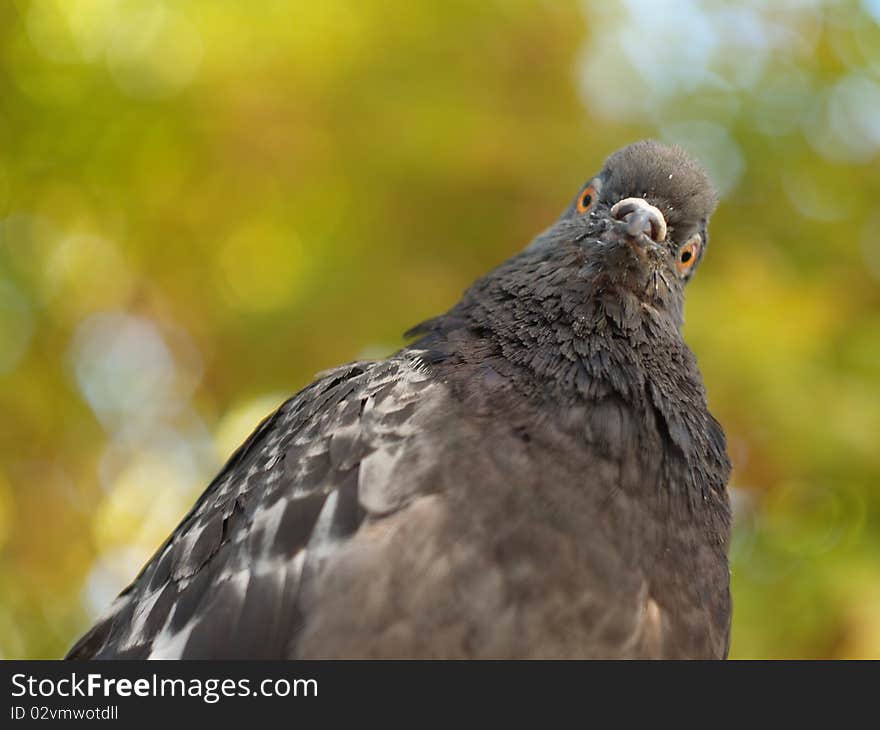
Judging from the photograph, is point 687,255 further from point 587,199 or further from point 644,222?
point 644,222

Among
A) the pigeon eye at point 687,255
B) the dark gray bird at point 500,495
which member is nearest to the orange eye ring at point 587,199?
the dark gray bird at point 500,495

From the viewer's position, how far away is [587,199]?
6.06 meters

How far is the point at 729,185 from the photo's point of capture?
33.3 ft

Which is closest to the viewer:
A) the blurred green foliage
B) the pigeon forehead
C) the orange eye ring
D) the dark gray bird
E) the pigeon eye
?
the dark gray bird

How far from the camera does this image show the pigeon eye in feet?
19.3

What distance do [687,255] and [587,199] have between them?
70 centimetres

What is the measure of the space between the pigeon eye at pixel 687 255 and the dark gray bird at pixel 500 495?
0.21 meters

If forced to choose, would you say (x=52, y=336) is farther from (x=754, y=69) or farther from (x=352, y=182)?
(x=754, y=69)

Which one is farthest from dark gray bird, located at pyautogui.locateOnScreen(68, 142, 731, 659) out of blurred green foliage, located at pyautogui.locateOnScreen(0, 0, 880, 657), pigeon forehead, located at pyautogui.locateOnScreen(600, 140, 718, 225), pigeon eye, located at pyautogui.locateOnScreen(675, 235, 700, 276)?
blurred green foliage, located at pyautogui.locateOnScreen(0, 0, 880, 657)

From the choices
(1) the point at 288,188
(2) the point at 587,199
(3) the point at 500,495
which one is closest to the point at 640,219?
(2) the point at 587,199

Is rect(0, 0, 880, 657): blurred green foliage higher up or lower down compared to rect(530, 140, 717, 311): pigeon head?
higher up

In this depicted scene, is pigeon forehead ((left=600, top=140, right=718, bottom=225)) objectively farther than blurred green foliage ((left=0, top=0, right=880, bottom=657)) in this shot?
No

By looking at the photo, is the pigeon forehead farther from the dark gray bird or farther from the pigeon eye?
the pigeon eye

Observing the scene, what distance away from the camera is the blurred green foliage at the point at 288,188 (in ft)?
32.8
